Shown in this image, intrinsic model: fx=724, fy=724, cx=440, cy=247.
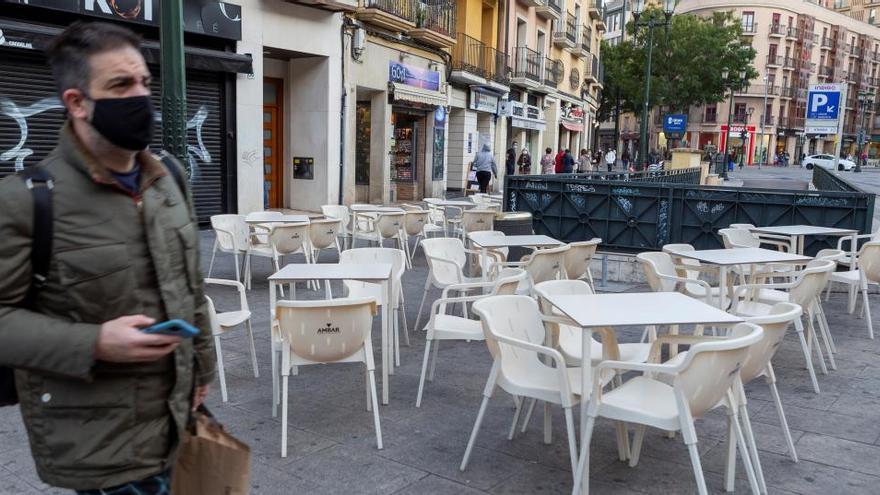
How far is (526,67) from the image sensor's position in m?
29.0

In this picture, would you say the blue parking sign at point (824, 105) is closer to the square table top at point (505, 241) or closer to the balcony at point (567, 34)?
the square table top at point (505, 241)

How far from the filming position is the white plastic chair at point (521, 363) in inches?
133

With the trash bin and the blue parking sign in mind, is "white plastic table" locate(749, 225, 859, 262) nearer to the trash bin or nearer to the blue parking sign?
the trash bin

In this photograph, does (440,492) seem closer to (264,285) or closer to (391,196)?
(264,285)

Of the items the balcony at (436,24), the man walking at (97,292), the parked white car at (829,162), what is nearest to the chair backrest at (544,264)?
the man walking at (97,292)

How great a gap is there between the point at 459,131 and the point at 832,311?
1775cm

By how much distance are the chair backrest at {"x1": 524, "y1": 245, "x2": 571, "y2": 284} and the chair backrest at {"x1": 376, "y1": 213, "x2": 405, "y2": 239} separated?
140 inches

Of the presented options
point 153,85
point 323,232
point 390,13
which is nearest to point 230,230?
point 323,232

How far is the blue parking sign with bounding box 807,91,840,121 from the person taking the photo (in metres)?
13.0

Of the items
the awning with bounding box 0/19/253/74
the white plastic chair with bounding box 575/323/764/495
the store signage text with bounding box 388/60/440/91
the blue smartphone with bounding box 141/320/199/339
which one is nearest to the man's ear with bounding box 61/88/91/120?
the blue smartphone with bounding box 141/320/199/339

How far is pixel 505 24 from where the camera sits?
26297mm

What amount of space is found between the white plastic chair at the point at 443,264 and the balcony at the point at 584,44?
103 feet

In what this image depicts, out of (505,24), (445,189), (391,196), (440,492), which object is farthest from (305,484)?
(505,24)

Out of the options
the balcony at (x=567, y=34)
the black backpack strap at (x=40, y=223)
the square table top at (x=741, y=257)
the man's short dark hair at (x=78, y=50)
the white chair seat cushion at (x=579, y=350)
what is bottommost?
the white chair seat cushion at (x=579, y=350)
